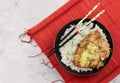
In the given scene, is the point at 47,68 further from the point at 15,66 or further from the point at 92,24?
the point at 92,24

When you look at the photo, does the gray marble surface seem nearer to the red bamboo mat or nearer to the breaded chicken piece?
the red bamboo mat

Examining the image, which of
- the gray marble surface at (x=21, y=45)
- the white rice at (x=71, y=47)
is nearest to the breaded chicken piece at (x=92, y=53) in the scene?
the white rice at (x=71, y=47)

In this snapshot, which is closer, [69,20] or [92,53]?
[92,53]

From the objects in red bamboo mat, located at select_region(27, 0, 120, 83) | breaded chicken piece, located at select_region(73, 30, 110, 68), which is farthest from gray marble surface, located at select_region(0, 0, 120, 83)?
breaded chicken piece, located at select_region(73, 30, 110, 68)

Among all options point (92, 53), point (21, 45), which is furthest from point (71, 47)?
point (21, 45)

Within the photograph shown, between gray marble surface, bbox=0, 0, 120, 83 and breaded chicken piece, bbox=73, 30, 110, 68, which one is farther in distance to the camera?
gray marble surface, bbox=0, 0, 120, 83

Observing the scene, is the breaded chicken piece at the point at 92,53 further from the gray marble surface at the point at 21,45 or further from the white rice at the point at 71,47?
the gray marble surface at the point at 21,45

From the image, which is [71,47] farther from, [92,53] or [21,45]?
[21,45]

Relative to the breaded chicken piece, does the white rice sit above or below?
above

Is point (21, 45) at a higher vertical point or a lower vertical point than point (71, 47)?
higher

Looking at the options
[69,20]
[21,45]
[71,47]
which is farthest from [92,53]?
[21,45]
